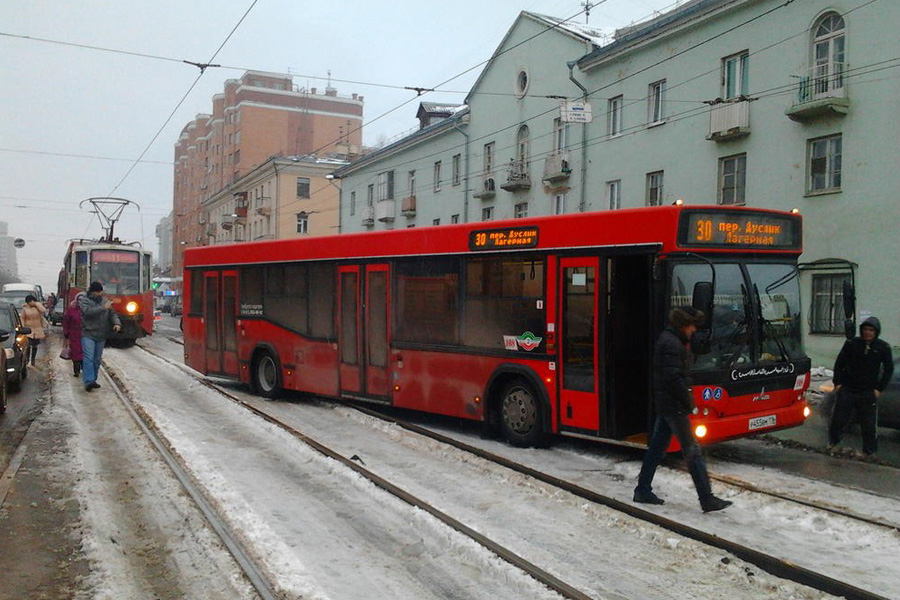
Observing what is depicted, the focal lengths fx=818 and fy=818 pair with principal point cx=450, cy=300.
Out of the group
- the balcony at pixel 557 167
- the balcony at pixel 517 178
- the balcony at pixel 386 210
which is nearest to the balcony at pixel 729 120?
the balcony at pixel 557 167

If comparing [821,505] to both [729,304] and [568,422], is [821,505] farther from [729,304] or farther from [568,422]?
[568,422]

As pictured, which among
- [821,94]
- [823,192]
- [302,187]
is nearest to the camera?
[821,94]

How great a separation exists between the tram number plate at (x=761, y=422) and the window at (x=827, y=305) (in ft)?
38.8

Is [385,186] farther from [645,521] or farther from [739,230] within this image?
[645,521]

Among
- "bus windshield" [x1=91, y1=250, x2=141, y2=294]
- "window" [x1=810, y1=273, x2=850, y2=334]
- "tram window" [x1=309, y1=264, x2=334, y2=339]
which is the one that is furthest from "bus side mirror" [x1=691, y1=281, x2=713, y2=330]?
"bus windshield" [x1=91, y1=250, x2=141, y2=294]

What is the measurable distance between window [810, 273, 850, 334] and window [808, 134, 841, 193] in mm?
2133

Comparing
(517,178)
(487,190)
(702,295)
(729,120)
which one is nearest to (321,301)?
(702,295)

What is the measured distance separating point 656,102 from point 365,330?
53.2ft

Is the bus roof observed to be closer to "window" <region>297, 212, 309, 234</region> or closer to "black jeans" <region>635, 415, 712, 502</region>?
"black jeans" <region>635, 415, 712, 502</region>

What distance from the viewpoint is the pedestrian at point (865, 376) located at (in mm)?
9039

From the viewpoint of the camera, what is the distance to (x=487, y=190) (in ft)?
108

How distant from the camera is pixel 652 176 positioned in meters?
24.8

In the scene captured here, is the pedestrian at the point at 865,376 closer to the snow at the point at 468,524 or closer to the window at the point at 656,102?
the snow at the point at 468,524

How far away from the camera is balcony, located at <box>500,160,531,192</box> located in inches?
1205
